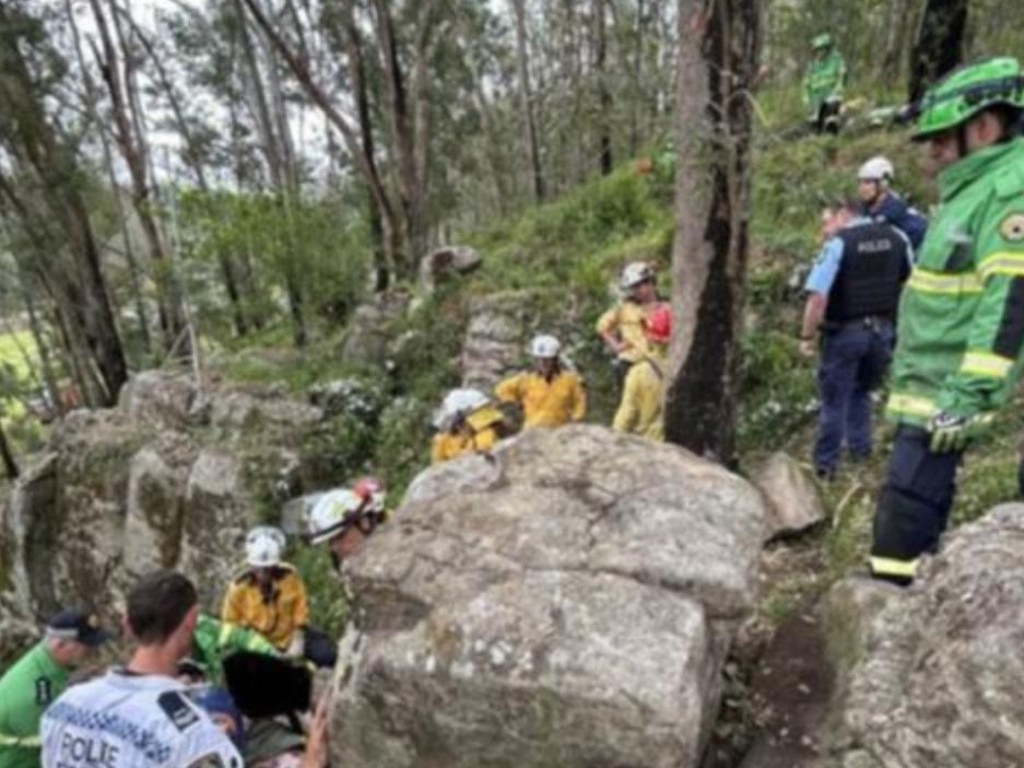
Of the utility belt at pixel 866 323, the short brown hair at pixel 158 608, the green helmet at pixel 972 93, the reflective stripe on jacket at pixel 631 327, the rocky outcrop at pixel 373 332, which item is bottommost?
the rocky outcrop at pixel 373 332

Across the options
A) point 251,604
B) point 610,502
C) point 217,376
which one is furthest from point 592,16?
point 610,502

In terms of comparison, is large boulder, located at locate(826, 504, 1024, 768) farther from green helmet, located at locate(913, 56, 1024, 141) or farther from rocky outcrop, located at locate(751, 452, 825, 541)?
rocky outcrop, located at locate(751, 452, 825, 541)

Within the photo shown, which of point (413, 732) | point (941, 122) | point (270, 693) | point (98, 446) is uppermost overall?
point (941, 122)

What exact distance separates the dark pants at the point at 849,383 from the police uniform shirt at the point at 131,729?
4071mm

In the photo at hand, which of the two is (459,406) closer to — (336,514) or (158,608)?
(336,514)

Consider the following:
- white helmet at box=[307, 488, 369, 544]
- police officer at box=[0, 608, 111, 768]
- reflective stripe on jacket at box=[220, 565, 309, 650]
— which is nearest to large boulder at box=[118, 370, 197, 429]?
reflective stripe on jacket at box=[220, 565, 309, 650]

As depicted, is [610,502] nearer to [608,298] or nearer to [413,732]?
[413,732]

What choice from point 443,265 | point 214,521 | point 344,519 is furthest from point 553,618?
point 443,265

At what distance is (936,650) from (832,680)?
1.08 meters

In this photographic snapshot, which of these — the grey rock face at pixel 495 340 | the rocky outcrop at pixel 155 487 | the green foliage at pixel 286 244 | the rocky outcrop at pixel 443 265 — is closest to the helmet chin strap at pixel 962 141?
the grey rock face at pixel 495 340

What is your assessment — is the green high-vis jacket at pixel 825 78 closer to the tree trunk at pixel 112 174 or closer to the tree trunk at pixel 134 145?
the tree trunk at pixel 134 145

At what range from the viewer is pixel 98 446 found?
1162 centimetres

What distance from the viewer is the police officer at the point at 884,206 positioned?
5512 mm

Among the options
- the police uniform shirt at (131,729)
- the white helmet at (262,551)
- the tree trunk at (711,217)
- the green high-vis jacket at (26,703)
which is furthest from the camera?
the white helmet at (262,551)
